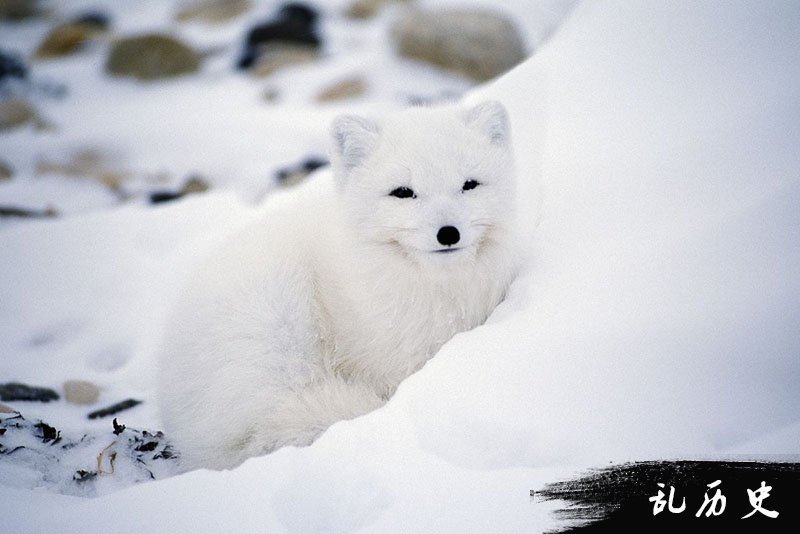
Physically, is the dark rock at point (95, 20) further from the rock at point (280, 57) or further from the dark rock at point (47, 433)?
the dark rock at point (47, 433)

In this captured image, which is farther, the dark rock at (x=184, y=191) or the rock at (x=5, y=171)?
the rock at (x=5, y=171)

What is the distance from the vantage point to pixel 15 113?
23.3 feet

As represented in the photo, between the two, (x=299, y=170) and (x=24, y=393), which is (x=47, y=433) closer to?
(x=24, y=393)

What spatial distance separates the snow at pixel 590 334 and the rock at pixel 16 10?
11.5 meters

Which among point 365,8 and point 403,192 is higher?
point 365,8

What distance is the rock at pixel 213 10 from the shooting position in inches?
447

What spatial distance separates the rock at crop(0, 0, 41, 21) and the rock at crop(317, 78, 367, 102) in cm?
865

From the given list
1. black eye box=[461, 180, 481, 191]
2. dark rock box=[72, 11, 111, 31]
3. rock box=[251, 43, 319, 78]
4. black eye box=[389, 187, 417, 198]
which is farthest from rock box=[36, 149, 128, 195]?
dark rock box=[72, 11, 111, 31]

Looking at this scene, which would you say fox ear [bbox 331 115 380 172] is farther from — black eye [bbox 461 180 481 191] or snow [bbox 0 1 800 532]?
snow [bbox 0 1 800 532]

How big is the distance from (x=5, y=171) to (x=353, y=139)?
5089mm

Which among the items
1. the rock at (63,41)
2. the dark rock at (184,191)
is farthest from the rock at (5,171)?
the rock at (63,41)

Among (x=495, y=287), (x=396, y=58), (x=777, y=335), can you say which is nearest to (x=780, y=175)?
(x=777, y=335)

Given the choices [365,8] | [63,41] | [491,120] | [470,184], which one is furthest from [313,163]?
[63,41]

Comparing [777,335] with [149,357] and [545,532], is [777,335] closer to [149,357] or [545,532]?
[545,532]
